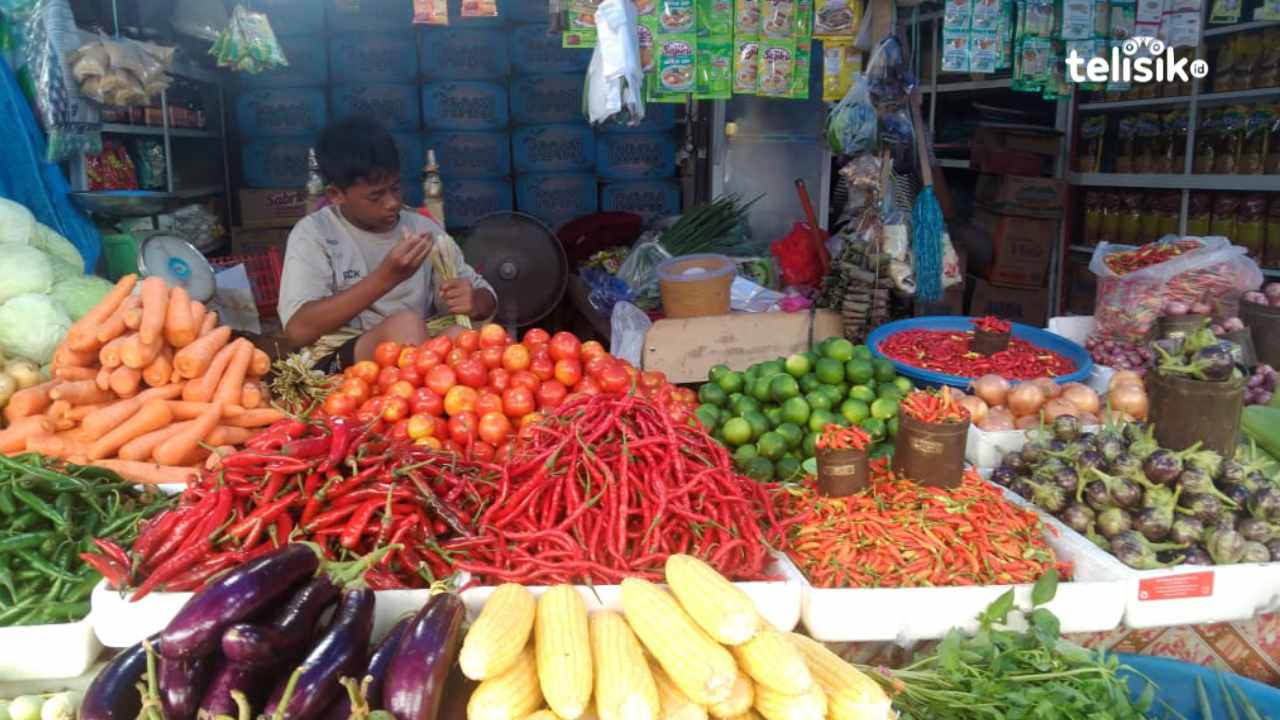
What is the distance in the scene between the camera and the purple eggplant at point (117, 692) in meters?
1.44

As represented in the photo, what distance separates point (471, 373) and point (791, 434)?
3.59ft

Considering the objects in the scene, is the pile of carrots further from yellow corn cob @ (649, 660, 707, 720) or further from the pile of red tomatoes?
yellow corn cob @ (649, 660, 707, 720)

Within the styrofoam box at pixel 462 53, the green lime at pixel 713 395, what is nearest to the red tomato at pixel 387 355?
the green lime at pixel 713 395

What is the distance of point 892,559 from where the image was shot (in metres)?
2.18

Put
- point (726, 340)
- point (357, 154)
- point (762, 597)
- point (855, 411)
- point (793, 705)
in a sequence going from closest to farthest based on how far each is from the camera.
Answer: point (793, 705) < point (762, 597) < point (855, 411) < point (357, 154) < point (726, 340)

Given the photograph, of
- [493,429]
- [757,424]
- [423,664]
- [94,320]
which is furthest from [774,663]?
[94,320]

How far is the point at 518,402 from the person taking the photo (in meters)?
2.80

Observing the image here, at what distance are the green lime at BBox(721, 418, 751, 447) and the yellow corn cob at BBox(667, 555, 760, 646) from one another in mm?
1373

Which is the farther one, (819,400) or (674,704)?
(819,400)

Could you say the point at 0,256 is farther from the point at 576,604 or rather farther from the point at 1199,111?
the point at 1199,111

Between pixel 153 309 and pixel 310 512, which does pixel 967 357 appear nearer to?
pixel 310 512

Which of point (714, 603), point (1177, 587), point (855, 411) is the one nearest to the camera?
point (714, 603)

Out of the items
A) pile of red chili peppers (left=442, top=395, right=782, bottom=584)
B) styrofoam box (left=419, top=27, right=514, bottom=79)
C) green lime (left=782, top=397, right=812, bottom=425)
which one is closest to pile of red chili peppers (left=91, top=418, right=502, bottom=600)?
pile of red chili peppers (left=442, top=395, right=782, bottom=584)

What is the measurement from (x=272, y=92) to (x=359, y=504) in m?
6.30
